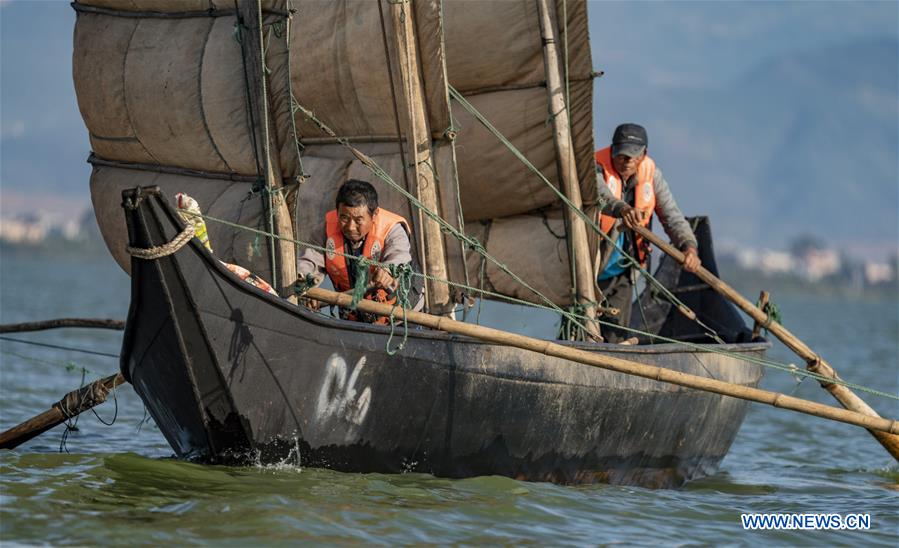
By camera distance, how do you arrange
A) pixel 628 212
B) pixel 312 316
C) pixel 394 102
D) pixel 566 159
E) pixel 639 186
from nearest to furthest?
pixel 312 316 → pixel 394 102 → pixel 566 159 → pixel 628 212 → pixel 639 186

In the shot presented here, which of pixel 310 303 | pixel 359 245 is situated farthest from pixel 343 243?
pixel 310 303

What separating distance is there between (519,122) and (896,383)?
15.2 m

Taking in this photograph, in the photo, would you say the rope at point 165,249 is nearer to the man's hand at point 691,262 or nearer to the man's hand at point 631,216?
the man's hand at point 631,216

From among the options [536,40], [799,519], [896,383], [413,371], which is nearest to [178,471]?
[413,371]

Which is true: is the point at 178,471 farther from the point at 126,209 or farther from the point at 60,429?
the point at 60,429

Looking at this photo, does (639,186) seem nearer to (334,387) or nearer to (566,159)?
(566,159)

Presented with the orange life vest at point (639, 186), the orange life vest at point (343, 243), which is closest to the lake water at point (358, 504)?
the orange life vest at point (343, 243)

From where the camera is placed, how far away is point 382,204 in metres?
10.6

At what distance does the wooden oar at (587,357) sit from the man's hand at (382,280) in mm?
543

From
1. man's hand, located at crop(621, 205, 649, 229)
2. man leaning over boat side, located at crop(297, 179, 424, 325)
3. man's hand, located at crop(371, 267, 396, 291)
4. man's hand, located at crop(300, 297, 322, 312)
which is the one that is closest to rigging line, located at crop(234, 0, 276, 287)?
man's hand, located at crop(300, 297, 322, 312)

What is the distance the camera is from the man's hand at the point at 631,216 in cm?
1186

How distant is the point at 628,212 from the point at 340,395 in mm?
4193

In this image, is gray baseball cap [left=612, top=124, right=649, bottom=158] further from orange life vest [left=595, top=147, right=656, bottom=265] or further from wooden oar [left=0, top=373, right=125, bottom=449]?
wooden oar [left=0, top=373, right=125, bottom=449]

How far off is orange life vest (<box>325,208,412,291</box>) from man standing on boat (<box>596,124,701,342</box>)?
3025 mm
